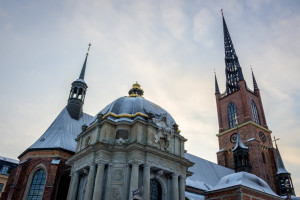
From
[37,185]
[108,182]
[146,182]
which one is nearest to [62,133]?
[37,185]

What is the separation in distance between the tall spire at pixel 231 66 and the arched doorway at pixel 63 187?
4325cm

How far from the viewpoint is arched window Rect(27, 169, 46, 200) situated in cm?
2448

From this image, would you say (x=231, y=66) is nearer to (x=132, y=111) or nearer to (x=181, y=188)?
(x=132, y=111)

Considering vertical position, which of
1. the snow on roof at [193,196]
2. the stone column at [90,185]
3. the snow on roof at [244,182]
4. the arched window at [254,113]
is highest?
the arched window at [254,113]

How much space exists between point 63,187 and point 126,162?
913 centimetres

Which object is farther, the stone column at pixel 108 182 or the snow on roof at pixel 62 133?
the snow on roof at pixel 62 133

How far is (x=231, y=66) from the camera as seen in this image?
69625 millimetres

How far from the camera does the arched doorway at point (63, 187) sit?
24925mm

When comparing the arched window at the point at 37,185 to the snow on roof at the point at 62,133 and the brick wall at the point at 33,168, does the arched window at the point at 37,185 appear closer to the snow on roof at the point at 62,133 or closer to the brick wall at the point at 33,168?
the brick wall at the point at 33,168

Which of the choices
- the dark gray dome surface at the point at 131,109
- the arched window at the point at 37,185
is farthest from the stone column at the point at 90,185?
the arched window at the point at 37,185

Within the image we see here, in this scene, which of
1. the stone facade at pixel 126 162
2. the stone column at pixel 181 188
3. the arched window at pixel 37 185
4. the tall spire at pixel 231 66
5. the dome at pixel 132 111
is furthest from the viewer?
the tall spire at pixel 231 66

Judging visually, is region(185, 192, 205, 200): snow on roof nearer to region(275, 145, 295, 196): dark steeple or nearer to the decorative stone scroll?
the decorative stone scroll

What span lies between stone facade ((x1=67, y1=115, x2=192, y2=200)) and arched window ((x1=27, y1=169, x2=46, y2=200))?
455 centimetres

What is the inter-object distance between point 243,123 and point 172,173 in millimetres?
33972
